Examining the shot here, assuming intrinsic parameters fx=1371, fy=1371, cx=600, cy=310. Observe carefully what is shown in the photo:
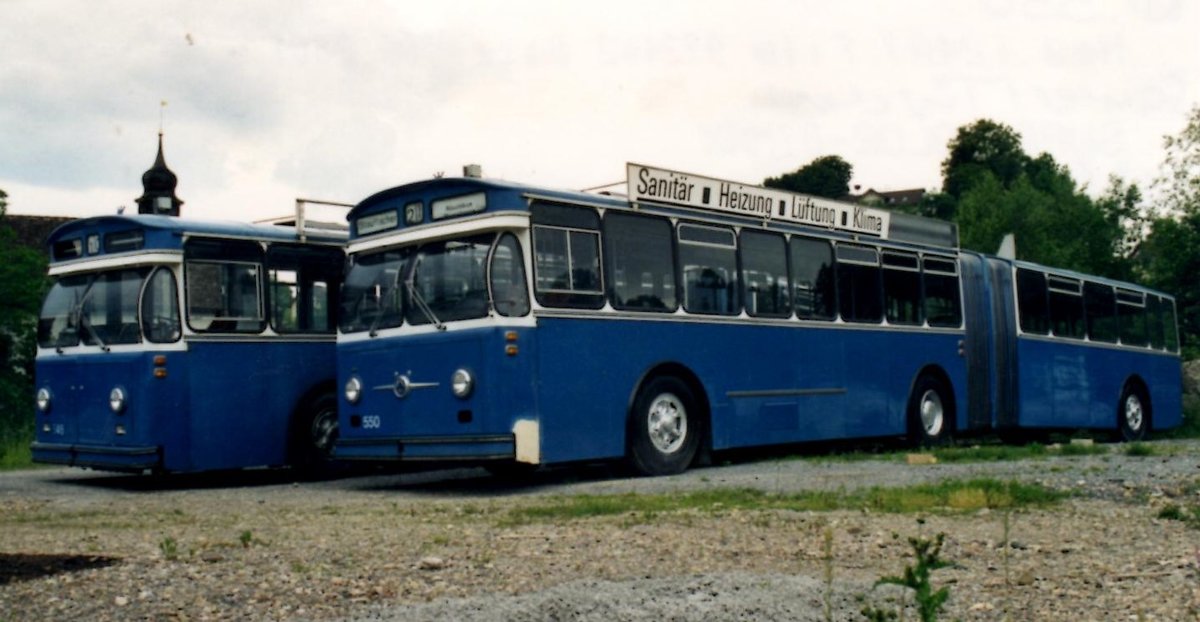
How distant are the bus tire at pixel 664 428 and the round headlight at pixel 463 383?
1.92 meters

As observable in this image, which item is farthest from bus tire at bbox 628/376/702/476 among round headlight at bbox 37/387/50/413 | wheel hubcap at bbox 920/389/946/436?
round headlight at bbox 37/387/50/413

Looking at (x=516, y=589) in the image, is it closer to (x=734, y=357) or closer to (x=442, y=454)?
(x=442, y=454)

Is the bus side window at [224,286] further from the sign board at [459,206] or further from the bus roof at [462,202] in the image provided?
the sign board at [459,206]

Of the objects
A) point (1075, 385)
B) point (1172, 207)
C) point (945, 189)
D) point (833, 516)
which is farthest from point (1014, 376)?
point (945, 189)

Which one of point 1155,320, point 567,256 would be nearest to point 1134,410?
point 1155,320

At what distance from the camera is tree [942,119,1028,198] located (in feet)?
304

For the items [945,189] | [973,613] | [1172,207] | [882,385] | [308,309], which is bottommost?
[973,613]

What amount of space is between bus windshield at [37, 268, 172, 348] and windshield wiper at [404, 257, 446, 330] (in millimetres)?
2554

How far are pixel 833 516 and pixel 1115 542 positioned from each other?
1947 mm

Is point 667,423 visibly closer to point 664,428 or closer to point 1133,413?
point 664,428

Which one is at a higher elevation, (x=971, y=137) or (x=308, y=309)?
(x=971, y=137)

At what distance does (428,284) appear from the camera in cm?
1305

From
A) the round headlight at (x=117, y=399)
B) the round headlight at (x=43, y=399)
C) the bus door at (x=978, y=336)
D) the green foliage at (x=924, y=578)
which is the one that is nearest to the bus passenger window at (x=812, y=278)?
the bus door at (x=978, y=336)

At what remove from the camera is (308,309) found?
1513cm
